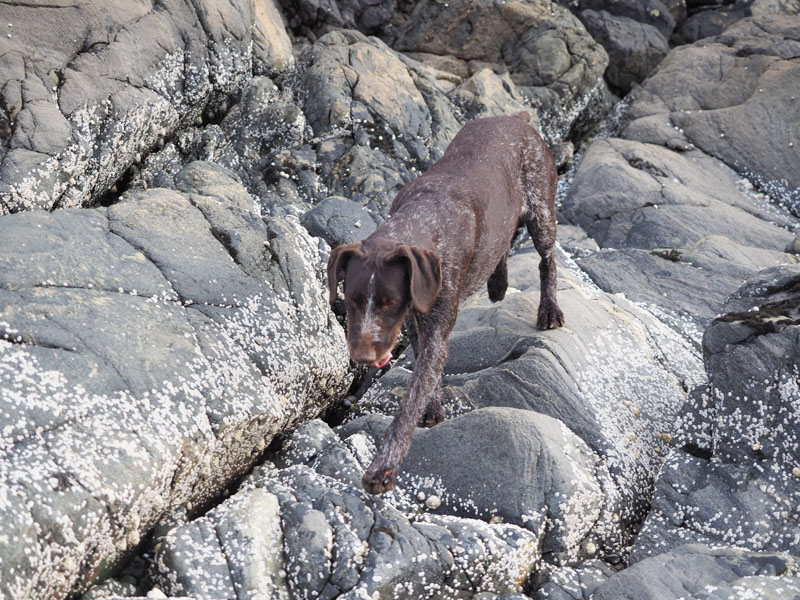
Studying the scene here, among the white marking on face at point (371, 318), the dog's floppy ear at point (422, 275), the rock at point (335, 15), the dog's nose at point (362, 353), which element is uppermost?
the dog's floppy ear at point (422, 275)

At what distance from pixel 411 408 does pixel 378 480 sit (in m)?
0.53

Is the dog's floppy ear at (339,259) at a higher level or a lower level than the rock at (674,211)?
higher

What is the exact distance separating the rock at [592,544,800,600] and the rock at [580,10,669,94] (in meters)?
13.0

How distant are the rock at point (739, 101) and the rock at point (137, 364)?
8.58 m

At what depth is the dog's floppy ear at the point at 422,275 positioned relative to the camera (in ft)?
15.4

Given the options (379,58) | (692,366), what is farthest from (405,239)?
(379,58)

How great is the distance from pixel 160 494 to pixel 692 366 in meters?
4.78

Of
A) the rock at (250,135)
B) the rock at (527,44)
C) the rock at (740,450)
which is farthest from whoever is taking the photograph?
the rock at (527,44)

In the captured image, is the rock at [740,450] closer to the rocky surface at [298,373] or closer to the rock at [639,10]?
the rocky surface at [298,373]

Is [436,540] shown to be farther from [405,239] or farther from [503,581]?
[405,239]

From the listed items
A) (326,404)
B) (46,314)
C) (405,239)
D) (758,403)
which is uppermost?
(405,239)

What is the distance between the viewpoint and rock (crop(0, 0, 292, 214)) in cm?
780

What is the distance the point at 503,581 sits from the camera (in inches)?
194

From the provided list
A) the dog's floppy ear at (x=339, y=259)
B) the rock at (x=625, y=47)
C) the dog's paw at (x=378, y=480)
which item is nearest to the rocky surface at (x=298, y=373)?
the dog's paw at (x=378, y=480)
